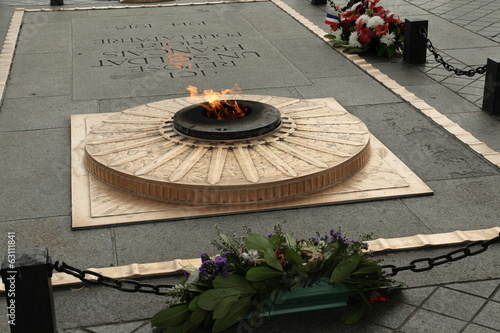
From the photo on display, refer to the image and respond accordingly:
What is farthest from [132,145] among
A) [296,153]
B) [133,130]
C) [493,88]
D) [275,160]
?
[493,88]

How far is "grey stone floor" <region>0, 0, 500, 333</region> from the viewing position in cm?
420

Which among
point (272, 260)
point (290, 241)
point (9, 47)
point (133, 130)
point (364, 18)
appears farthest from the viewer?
point (9, 47)

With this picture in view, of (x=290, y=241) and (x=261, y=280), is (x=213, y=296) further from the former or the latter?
(x=290, y=241)

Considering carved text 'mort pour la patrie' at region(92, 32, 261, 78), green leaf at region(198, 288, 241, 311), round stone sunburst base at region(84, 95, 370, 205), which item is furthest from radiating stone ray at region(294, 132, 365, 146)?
carved text 'mort pour la patrie' at region(92, 32, 261, 78)

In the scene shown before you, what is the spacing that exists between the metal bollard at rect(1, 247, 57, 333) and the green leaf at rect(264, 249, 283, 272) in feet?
3.77

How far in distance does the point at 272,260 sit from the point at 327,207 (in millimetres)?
1556

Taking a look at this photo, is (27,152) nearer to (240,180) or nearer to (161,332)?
(240,180)

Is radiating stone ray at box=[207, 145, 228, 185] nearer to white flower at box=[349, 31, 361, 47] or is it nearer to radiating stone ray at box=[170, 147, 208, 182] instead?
radiating stone ray at box=[170, 147, 208, 182]

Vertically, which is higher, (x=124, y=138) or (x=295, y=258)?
(x=295, y=258)

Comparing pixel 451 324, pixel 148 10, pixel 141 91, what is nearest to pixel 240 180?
pixel 451 324

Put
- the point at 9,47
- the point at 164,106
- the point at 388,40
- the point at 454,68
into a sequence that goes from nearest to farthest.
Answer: the point at 164,106
the point at 454,68
the point at 388,40
the point at 9,47

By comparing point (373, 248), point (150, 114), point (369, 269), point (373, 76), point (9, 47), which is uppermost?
point (369, 269)

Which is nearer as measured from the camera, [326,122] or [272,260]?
[272,260]

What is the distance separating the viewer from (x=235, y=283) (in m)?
3.98
